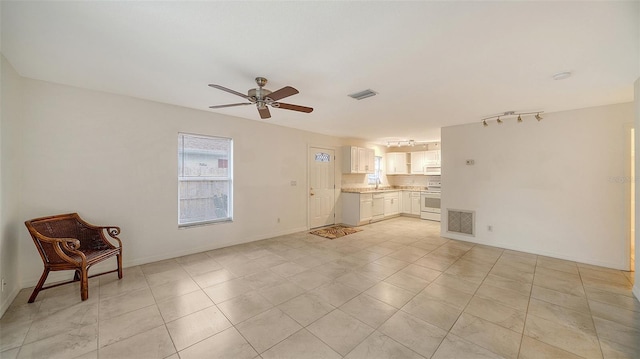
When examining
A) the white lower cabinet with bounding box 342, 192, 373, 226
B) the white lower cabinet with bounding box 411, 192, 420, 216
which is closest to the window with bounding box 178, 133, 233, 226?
the white lower cabinet with bounding box 342, 192, 373, 226

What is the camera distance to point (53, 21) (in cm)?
180

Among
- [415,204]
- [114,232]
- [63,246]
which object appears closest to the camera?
[63,246]

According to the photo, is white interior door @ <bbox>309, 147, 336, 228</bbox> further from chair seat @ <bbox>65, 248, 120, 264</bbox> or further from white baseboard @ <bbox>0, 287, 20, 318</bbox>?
white baseboard @ <bbox>0, 287, 20, 318</bbox>

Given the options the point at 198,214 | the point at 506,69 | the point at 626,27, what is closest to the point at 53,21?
the point at 198,214

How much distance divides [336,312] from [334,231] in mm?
3455

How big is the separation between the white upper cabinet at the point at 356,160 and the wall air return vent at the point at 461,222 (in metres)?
2.73

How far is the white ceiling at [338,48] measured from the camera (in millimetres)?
1657

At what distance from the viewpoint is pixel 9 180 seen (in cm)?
251

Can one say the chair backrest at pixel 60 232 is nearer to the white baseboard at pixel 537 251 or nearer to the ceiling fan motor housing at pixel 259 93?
the ceiling fan motor housing at pixel 259 93

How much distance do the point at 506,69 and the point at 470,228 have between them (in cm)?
367

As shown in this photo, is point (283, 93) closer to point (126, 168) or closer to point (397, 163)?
point (126, 168)

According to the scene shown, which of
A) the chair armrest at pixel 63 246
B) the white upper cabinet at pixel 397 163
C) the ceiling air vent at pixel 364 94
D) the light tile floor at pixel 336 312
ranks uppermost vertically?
the ceiling air vent at pixel 364 94

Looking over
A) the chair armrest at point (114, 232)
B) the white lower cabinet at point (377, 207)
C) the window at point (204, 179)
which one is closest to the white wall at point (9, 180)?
the chair armrest at point (114, 232)

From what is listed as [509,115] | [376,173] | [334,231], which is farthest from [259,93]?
[376,173]
